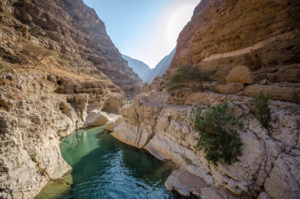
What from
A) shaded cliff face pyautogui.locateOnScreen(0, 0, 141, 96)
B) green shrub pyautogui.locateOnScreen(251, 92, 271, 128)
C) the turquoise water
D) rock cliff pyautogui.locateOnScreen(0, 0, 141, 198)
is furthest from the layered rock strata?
shaded cliff face pyautogui.locateOnScreen(0, 0, 141, 96)

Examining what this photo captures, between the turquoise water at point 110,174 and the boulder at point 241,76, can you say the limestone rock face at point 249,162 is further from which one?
the boulder at point 241,76

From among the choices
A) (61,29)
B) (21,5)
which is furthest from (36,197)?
(61,29)

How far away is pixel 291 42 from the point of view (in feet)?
30.8

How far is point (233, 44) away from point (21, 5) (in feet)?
149

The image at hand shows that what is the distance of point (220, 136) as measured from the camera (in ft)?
17.5

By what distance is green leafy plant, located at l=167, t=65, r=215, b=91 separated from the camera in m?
11.2

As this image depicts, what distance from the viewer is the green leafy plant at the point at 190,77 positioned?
36.8ft

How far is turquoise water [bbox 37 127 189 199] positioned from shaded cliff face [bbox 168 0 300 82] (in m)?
9.99

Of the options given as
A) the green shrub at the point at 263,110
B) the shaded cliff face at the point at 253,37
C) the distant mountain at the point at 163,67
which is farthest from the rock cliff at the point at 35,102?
the distant mountain at the point at 163,67

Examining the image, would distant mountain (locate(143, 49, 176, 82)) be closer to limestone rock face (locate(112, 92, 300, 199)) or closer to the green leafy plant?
the green leafy plant

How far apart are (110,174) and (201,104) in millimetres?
7836

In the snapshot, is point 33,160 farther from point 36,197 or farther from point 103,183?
point 103,183

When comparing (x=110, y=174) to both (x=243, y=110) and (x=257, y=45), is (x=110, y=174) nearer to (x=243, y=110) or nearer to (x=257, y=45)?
(x=243, y=110)

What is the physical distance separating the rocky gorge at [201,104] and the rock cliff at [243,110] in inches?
1.4
